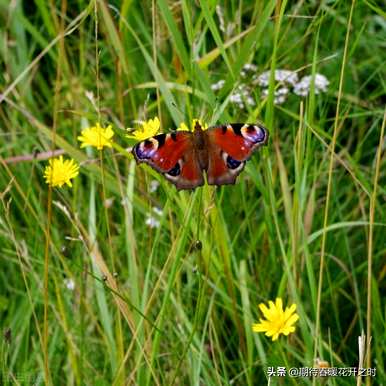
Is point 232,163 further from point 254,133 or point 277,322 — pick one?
point 277,322

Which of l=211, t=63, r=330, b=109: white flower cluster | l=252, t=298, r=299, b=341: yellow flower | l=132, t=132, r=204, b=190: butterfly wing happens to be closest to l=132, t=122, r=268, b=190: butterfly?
l=132, t=132, r=204, b=190: butterfly wing

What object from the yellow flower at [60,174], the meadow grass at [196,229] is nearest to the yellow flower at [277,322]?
the meadow grass at [196,229]

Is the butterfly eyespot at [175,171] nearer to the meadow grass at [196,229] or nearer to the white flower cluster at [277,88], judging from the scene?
the meadow grass at [196,229]

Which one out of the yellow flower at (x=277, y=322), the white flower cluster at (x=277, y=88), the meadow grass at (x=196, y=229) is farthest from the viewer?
the white flower cluster at (x=277, y=88)

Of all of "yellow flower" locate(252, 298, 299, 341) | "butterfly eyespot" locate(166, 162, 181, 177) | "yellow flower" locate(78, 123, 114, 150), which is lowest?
"yellow flower" locate(252, 298, 299, 341)

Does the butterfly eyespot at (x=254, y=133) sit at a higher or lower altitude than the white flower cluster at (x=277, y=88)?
lower

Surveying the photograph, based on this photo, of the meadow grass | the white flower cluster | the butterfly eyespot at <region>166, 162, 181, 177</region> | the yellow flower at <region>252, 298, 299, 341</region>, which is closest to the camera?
the yellow flower at <region>252, 298, 299, 341</region>

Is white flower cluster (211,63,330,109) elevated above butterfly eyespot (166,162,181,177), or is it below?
above

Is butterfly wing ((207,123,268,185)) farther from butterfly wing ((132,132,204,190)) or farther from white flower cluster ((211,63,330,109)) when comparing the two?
white flower cluster ((211,63,330,109))

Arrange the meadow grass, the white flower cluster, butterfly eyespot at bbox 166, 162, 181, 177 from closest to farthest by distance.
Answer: butterfly eyespot at bbox 166, 162, 181, 177, the meadow grass, the white flower cluster
